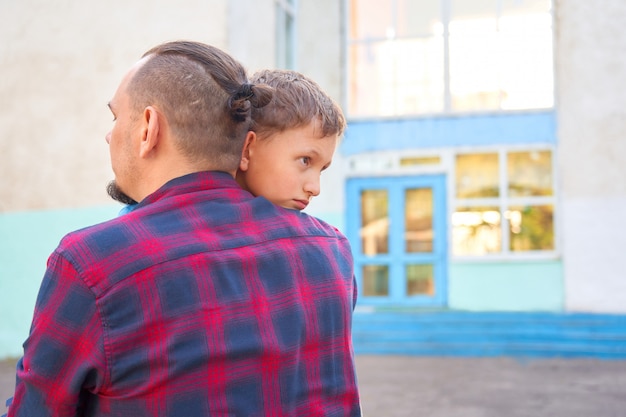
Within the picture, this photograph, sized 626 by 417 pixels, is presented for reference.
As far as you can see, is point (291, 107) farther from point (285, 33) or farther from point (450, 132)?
point (450, 132)

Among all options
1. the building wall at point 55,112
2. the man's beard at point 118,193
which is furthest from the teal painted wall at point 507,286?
the man's beard at point 118,193

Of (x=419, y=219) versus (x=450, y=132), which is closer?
(x=450, y=132)

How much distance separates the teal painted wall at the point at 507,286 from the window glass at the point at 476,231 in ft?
0.87

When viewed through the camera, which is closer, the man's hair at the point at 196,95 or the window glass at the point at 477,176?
the man's hair at the point at 196,95

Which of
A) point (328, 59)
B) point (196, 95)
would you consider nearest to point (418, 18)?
point (328, 59)

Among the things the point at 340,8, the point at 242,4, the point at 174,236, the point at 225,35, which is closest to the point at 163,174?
the point at 174,236

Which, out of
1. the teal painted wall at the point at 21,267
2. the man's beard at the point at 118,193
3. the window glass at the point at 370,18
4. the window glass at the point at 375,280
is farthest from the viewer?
the window glass at the point at 370,18

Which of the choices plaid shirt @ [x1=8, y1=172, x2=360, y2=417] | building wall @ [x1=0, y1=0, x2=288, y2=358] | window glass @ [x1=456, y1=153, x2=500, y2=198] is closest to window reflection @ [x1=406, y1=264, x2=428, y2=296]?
window glass @ [x1=456, y1=153, x2=500, y2=198]

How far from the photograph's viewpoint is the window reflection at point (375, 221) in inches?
531

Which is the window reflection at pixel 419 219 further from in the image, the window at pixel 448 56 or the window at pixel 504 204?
the window at pixel 448 56

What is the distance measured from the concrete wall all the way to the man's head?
11567 millimetres

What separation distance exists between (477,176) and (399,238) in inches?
69.8

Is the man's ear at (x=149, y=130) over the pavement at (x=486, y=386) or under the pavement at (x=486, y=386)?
over

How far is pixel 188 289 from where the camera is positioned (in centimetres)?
117
